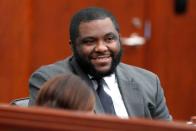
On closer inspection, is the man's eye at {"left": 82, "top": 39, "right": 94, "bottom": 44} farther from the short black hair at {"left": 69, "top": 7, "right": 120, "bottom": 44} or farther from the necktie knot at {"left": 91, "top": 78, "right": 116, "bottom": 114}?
the necktie knot at {"left": 91, "top": 78, "right": 116, "bottom": 114}

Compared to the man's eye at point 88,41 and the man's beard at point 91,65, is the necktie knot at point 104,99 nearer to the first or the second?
the man's beard at point 91,65

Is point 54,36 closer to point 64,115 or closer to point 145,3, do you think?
point 145,3

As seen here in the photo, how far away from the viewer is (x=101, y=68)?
9.91ft

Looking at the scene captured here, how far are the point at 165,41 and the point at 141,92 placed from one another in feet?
7.98

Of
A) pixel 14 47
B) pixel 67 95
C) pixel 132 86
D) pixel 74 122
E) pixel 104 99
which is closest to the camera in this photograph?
pixel 74 122

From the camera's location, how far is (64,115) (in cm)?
158

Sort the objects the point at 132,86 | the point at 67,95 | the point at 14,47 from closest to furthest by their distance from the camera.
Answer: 1. the point at 67,95
2. the point at 132,86
3. the point at 14,47

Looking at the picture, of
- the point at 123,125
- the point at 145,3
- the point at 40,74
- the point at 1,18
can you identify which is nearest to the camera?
the point at 123,125

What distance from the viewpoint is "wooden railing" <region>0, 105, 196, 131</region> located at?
61.8 inches

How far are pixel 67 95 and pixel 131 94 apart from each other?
2.97 feet

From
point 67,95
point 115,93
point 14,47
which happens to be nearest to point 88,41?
point 115,93

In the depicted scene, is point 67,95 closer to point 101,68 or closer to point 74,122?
point 74,122

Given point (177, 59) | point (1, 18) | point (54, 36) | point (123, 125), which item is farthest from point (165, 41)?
point (123, 125)

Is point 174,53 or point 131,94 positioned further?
point 174,53
